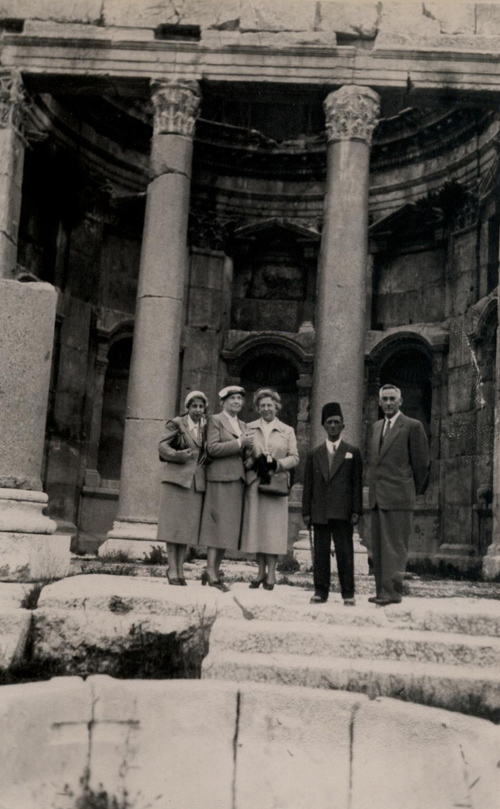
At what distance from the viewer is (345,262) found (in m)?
14.0

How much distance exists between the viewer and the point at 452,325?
739 inches

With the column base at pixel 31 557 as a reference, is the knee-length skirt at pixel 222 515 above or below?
above

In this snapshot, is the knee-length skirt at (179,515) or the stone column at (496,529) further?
the stone column at (496,529)

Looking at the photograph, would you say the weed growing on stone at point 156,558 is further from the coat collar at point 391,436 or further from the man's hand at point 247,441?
the coat collar at point 391,436

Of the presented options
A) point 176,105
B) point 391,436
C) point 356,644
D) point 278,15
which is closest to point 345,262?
point 176,105

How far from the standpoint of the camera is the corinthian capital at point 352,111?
14.3m

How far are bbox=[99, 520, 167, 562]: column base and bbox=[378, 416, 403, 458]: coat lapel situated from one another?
637 cm

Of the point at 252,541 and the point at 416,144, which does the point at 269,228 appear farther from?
the point at 252,541

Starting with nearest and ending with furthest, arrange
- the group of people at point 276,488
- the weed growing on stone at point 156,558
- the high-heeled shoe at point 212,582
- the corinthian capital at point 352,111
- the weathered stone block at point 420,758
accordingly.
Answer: the weathered stone block at point 420,758
the group of people at point 276,488
the high-heeled shoe at point 212,582
the weed growing on stone at point 156,558
the corinthian capital at point 352,111

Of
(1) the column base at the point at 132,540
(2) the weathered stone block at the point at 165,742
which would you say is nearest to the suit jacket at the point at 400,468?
(2) the weathered stone block at the point at 165,742

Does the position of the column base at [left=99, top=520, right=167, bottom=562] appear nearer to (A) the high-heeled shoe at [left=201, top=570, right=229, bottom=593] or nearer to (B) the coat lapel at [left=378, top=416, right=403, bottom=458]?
(A) the high-heeled shoe at [left=201, top=570, right=229, bottom=593]

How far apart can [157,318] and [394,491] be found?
7.53 m

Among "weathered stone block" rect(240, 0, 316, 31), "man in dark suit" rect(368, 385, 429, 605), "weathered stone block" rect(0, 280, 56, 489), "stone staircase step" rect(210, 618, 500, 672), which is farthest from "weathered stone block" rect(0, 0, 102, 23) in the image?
"stone staircase step" rect(210, 618, 500, 672)

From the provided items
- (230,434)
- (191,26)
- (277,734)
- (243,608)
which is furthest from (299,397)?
(277,734)
